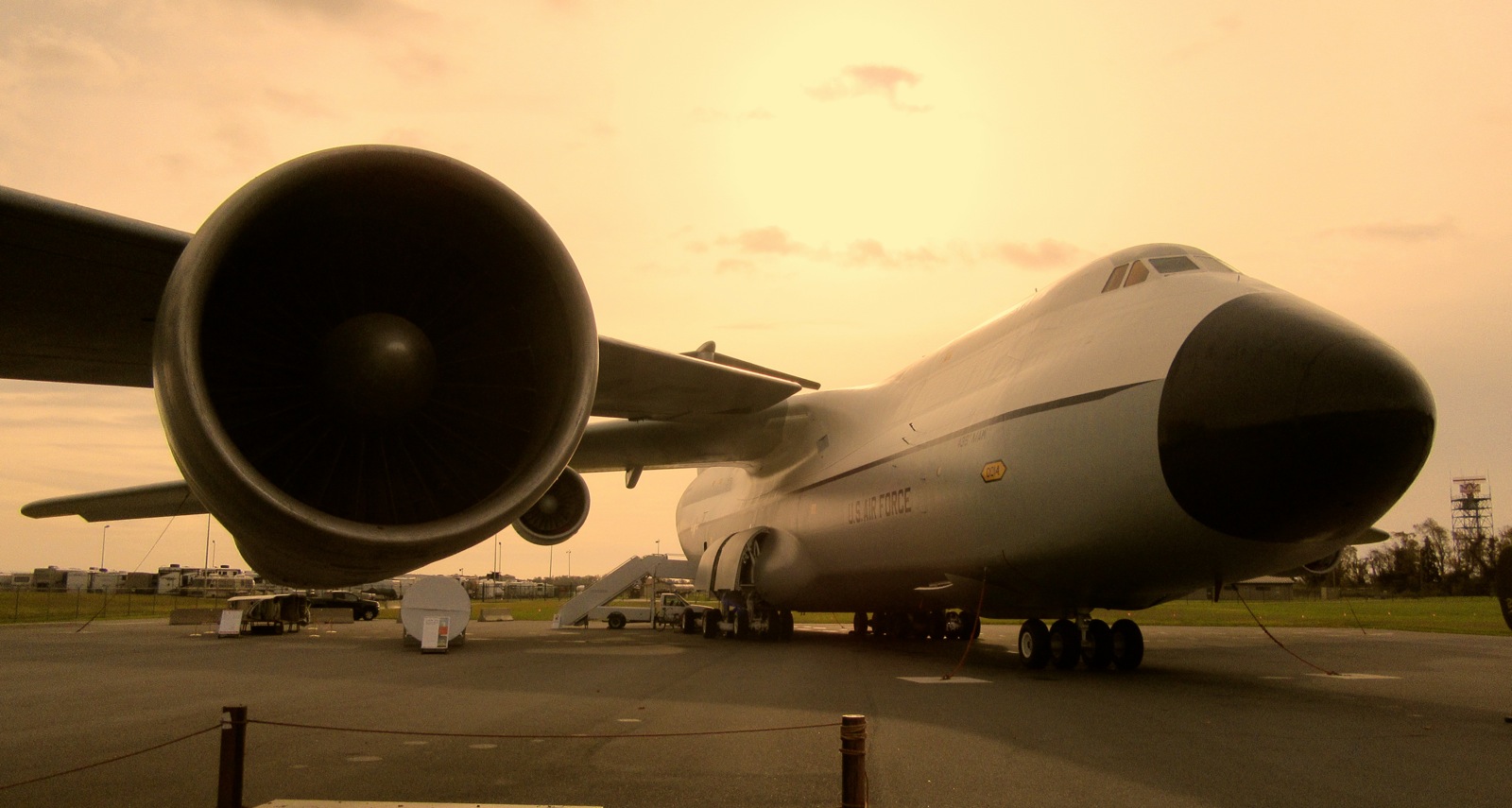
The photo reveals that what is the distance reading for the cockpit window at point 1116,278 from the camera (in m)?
11.7

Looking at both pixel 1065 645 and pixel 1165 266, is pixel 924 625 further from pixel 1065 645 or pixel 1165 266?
pixel 1165 266

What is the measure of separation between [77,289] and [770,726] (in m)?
5.56

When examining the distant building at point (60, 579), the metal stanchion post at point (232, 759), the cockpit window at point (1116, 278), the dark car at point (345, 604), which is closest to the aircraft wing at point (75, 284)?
the metal stanchion post at point (232, 759)

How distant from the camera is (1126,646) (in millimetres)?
12734

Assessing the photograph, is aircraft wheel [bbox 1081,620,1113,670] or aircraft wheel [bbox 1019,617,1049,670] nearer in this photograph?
aircraft wheel [bbox 1081,620,1113,670]

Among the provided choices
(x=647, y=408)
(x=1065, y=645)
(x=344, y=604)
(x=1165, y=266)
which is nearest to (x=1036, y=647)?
(x=1065, y=645)

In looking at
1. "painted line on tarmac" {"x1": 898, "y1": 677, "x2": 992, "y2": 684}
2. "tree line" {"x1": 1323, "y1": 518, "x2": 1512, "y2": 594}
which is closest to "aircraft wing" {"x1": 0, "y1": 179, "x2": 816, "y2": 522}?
"painted line on tarmac" {"x1": 898, "y1": 677, "x2": 992, "y2": 684}

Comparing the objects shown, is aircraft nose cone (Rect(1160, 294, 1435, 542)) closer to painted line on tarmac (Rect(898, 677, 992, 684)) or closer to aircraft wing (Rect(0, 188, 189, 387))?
painted line on tarmac (Rect(898, 677, 992, 684))

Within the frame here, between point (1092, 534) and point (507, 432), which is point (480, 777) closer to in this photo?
point (507, 432)

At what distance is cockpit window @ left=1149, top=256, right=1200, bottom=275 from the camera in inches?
445

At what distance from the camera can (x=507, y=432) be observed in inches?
231

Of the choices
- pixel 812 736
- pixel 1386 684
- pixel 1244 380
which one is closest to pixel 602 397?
pixel 812 736

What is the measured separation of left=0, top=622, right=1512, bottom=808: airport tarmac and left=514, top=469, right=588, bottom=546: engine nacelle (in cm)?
219

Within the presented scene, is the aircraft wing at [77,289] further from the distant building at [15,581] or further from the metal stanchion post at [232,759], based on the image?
the distant building at [15,581]
